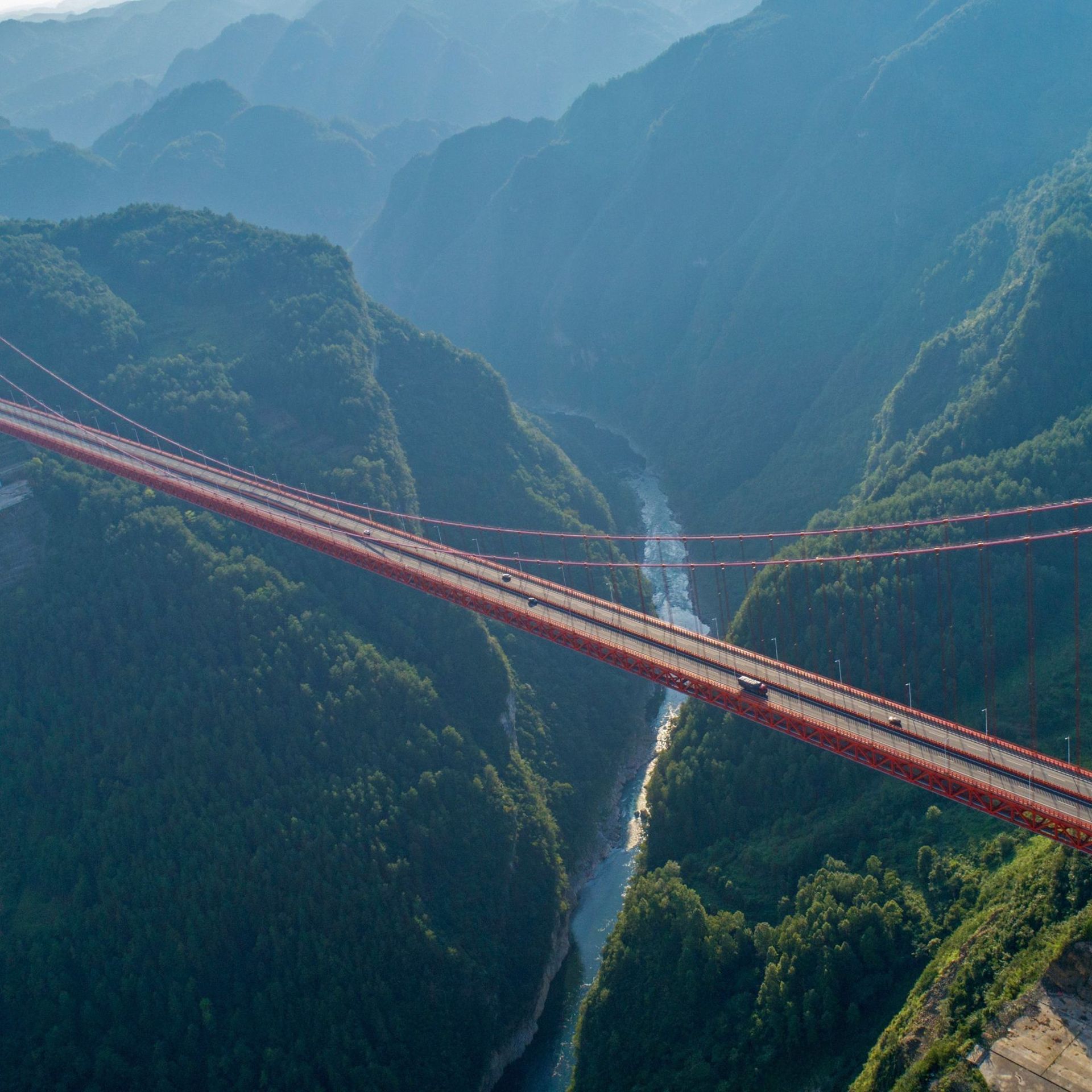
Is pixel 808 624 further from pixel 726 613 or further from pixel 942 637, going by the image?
pixel 726 613

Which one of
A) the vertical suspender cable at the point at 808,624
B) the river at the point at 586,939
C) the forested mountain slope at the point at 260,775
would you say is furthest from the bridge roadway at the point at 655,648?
the vertical suspender cable at the point at 808,624

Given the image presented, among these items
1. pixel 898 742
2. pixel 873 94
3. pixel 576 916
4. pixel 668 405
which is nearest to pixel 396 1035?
pixel 576 916

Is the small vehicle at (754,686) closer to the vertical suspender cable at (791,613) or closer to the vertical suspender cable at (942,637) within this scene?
the vertical suspender cable at (791,613)

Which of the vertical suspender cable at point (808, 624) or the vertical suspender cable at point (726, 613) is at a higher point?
the vertical suspender cable at point (726, 613)

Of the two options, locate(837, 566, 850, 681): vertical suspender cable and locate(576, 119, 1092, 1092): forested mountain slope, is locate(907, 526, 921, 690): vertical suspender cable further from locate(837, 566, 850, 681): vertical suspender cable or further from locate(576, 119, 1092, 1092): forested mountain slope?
locate(837, 566, 850, 681): vertical suspender cable

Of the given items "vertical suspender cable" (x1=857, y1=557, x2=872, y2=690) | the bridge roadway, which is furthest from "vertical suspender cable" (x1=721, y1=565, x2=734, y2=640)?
the bridge roadway

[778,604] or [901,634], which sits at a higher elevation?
[778,604]

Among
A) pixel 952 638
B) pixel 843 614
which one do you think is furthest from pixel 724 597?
pixel 952 638
